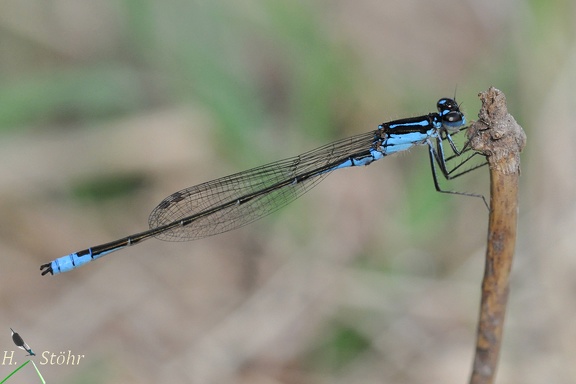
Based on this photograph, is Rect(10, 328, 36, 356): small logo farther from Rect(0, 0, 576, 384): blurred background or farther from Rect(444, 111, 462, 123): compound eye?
Rect(444, 111, 462, 123): compound eye

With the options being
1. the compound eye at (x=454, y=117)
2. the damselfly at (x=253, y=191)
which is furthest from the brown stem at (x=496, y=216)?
the damselfly at (x=253, y=191)

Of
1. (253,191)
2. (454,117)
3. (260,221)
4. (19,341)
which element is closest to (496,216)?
(454,117)

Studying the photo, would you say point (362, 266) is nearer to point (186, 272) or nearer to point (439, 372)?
point (439, 372)

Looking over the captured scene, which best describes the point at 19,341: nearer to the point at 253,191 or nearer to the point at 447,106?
the point at 253,191

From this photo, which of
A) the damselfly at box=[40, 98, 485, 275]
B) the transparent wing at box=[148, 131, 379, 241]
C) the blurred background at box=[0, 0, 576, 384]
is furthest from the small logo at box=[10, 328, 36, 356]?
the transparent wing at box=[148, 131, 379, 241]

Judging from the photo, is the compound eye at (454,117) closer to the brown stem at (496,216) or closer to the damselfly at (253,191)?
the damselfly at (253,191)

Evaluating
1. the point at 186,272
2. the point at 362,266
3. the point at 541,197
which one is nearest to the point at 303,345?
the point at 362,266
